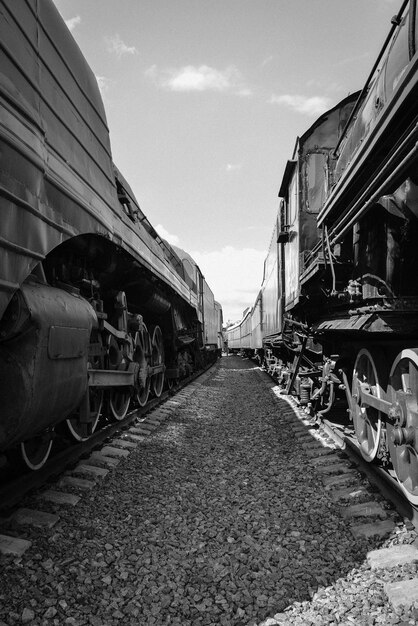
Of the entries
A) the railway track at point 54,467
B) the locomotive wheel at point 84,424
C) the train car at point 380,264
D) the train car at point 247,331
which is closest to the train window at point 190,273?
the railway track at point 54,467

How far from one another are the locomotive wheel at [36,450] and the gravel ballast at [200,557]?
39 cm

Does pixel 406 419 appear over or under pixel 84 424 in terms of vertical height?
over

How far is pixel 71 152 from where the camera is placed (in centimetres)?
263

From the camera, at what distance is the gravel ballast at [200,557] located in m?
1.94

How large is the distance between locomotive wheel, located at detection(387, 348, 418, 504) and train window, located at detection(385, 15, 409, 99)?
1703mm

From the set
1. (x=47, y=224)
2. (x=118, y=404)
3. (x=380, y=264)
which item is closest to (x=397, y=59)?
(x=380, y=264)

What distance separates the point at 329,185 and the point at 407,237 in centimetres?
287

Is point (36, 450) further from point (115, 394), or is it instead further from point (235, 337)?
point (235, 337)

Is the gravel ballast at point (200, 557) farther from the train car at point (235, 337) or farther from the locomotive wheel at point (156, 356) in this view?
the train car at point (235, 337)

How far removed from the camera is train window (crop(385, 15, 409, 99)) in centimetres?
277

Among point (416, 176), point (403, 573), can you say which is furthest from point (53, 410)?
point (416, 176)

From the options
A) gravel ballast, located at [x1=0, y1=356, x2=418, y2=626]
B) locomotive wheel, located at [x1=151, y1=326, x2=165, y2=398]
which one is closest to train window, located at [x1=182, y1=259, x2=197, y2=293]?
locomotive wheel, located at [x1=151, y1=326, x2=165, y2=398]

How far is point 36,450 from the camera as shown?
330 cm

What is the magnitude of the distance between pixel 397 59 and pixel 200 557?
3.30 m
